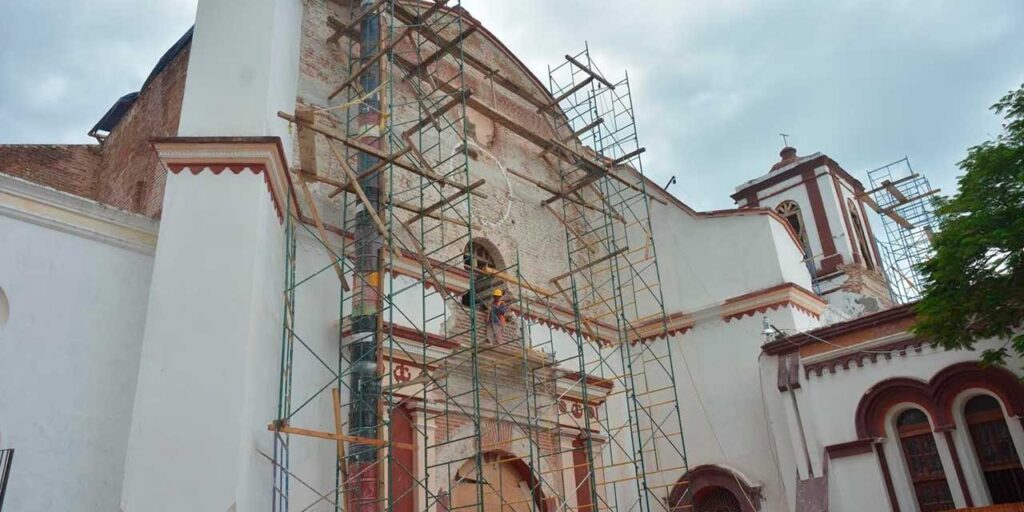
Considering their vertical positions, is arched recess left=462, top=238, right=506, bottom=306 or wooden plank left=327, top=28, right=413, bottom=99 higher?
wooden plank left=327, top=28, right=413, bottom=99

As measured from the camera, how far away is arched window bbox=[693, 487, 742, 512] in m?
14.4

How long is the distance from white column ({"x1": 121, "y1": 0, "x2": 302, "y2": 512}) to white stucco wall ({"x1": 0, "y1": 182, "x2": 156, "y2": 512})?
909 millimetres

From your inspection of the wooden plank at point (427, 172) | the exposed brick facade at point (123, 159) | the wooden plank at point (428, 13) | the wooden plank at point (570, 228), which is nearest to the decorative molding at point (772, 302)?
the wooden plank at point (570, 228)

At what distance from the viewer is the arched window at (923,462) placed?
11.4 metres

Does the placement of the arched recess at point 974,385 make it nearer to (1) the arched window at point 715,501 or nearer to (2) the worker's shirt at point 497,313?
(1) the arched window at point 715,501

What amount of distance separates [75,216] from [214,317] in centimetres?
224

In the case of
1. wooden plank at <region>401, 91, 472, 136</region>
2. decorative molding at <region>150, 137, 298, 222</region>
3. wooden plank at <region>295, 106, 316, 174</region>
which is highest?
wooden plank at <region>401, 91, 472, 136</region>

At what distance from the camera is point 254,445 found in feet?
27.9

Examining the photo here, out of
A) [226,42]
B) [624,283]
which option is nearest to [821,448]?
[624,283]

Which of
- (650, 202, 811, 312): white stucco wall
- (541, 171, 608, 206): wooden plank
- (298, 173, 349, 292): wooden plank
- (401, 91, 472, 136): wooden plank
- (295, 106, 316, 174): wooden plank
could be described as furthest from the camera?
(541, 171, 608, 206): wooden plank

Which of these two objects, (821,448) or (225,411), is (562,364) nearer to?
(821,448)

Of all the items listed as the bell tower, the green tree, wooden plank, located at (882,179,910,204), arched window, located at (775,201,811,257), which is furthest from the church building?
wooden plank, located at (882,179,910,204)

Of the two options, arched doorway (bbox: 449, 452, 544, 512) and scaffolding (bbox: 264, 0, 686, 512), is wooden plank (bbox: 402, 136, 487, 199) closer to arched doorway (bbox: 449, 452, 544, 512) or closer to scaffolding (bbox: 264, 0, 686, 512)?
scaffolding (bbox: 264, 0, 686, 512)

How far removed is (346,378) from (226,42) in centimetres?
479
